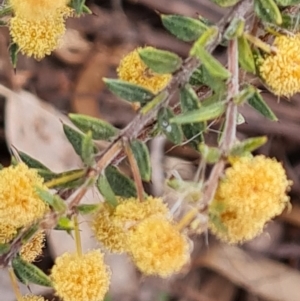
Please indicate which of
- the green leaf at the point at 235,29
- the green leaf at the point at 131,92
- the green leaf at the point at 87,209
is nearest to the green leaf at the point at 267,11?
the green leaf at the point at 235,29

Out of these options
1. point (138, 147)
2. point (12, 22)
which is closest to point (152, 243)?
point (138, 147)

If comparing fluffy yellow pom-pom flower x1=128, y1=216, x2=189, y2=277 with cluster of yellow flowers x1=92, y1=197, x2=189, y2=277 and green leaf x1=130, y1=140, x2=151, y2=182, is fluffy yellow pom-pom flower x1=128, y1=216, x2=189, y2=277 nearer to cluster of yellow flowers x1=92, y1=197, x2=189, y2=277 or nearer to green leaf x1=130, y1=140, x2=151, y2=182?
cluster of yellow flowers x1=92, y1=197, x2=189, y2=277

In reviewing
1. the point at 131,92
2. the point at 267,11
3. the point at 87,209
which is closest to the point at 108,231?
the point at 87,209

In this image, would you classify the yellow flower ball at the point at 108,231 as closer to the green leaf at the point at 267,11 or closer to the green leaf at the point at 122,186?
the green leaf at the point at 122,186

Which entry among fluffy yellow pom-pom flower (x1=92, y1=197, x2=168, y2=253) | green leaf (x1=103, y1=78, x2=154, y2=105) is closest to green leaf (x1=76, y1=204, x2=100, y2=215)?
fluffy yellow pom-pom flower (x1=92, y1=197, x2=168, y2=253)

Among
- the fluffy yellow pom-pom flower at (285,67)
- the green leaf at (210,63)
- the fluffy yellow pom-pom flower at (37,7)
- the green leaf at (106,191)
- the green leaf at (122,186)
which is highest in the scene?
the fluffy yellow pom-pom flower at (285,67)

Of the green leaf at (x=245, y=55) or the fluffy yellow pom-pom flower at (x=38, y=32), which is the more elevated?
the green leaf at (x=245, y=55)
